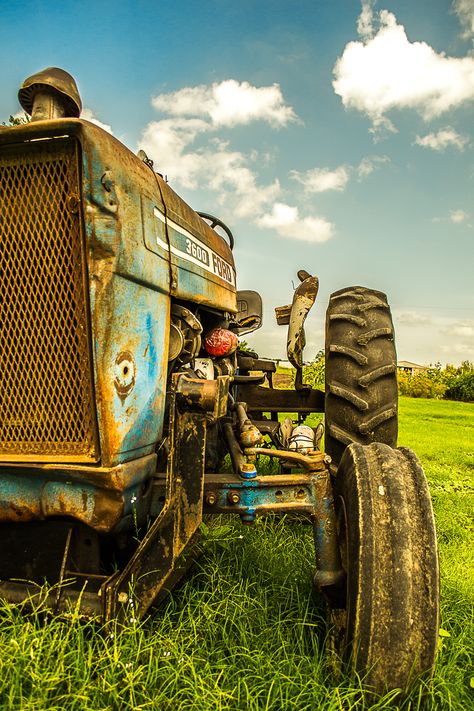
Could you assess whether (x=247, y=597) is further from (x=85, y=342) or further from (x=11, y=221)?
(x=11, y=221)

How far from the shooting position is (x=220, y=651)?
192 centimetres

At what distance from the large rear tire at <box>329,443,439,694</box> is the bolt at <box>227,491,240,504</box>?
0.41m

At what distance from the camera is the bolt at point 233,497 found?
6.67 feet

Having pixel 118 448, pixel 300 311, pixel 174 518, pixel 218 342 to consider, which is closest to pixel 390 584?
pixel 174 518

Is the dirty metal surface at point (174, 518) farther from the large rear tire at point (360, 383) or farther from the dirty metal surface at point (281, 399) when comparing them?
the dirty metal surface at point (281, 399)

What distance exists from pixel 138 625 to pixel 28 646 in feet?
1.15

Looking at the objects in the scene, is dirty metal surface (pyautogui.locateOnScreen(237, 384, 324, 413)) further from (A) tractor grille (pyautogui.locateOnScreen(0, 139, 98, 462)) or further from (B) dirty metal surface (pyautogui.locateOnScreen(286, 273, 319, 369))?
(A) tractor grille (pyautogui.locateOnScreen(0, 139, 98, 462))

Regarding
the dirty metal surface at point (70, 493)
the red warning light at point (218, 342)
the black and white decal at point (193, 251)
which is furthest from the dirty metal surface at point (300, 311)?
the dirty metal surface at point (70, 493)

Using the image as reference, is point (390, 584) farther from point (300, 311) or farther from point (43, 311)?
point (300, 311)

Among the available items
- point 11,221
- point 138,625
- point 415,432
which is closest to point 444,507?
point 138,625

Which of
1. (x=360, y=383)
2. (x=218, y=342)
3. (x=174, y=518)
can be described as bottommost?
(x=174, y=518)

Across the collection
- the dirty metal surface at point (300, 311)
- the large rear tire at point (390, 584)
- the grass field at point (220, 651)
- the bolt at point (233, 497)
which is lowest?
the grass field at point (220, 651)

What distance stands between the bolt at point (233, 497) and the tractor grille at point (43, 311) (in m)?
0.53

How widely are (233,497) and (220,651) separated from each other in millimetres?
524
